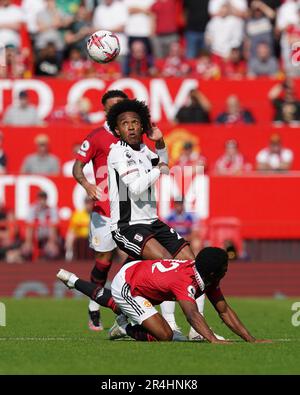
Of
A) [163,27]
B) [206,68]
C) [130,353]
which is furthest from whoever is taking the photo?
→ [163,27]

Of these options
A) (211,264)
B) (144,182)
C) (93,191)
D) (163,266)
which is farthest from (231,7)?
(211,264)

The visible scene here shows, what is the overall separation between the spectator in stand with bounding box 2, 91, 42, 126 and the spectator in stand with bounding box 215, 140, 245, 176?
363 cm

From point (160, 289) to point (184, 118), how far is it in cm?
1279

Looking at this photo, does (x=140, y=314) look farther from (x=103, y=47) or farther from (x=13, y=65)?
(x=13, y=65)

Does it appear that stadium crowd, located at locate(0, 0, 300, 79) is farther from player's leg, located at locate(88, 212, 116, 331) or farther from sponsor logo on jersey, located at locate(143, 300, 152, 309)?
sponsor logo on jersey, located at locate(143, 300, 152, 309)

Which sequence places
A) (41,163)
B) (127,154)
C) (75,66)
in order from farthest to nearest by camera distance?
(75,66)
(41,163)
(127,154)

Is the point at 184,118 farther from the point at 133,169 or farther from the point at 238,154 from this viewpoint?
the point at 133,169

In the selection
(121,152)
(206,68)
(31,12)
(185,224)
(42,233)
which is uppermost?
(31,12)

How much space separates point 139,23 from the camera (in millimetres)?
26344

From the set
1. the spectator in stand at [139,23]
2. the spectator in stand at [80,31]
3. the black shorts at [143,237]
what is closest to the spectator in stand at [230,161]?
the spectator in stand at [139,23]

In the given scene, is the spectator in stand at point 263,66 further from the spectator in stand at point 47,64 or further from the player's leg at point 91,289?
the player's leg at point 91,289

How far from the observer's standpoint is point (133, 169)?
1227 centimetres

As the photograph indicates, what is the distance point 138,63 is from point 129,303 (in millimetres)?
14558
